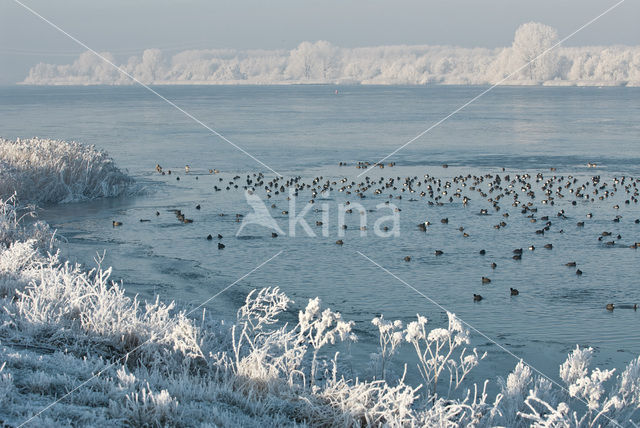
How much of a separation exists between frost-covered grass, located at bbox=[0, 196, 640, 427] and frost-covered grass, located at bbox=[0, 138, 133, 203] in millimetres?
12498

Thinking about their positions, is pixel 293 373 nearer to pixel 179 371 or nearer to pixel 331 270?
pixel 179 371

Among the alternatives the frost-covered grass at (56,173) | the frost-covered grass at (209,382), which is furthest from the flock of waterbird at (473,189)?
the frost-covered grass at (209,382)

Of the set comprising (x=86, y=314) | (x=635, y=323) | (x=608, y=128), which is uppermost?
(x=608, y=128)

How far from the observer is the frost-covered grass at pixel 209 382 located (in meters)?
6.35

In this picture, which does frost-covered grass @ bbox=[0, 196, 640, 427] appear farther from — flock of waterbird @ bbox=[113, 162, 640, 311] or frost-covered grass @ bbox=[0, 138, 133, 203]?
frost-covered grass @ bbox=[0, 138, 133, 203]

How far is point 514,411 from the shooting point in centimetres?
761

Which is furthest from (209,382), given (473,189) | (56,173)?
(473,189)

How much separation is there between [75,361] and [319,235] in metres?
10.7

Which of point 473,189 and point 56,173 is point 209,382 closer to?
point 56,173

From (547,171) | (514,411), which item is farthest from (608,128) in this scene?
(514,411)

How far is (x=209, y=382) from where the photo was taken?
7.13m

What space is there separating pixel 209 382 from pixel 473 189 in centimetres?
1800

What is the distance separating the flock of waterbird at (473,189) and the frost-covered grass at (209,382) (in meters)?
10.3

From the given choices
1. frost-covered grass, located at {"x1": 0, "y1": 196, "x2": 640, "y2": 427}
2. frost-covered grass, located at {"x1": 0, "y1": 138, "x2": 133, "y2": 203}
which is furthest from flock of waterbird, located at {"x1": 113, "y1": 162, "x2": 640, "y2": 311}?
frost-covered grass, located at {"x1": 0, "y1": 196, "x2": 640, "y2": 427}
